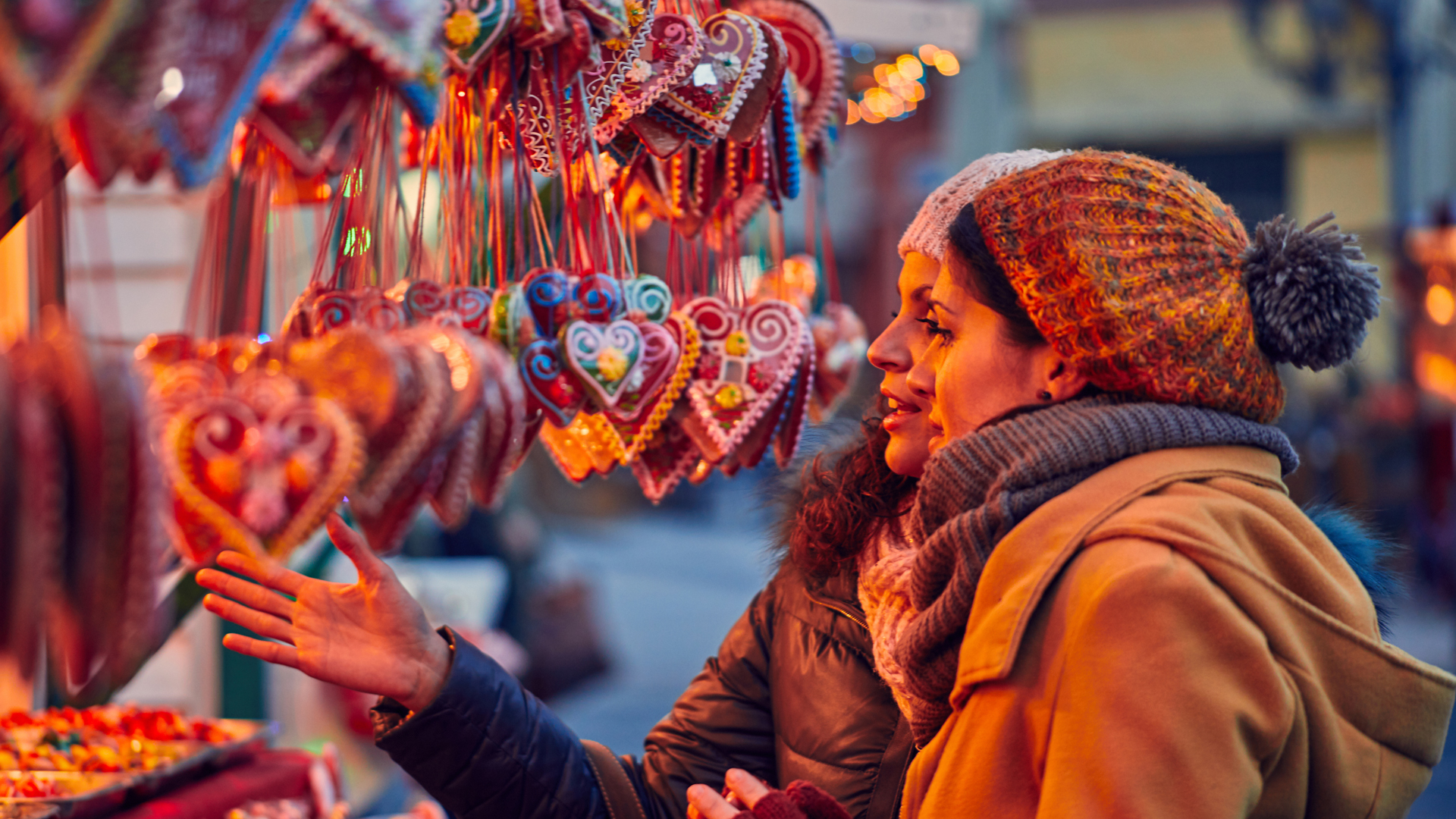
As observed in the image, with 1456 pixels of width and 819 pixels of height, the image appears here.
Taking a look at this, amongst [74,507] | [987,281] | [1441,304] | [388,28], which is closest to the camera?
[74,507]

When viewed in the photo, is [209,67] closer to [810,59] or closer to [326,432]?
[326,432]

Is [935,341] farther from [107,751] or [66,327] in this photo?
[107,751]

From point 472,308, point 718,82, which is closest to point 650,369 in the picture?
point 472,308

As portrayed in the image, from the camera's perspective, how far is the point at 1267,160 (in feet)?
42.3

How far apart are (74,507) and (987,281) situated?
2.71 ft

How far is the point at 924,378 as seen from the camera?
130 centimetres

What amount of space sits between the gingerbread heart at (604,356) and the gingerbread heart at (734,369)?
0.16m

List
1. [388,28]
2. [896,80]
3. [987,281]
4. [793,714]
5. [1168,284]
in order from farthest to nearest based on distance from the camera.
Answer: [896,80] < [793,714] < [987,281] < [1168,284] < [388,28]

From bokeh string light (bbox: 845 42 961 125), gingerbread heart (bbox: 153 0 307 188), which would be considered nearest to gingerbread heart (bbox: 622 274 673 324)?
gingerbread heart (bbox: 153 0 307 188)

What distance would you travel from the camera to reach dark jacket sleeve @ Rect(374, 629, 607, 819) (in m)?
1.30

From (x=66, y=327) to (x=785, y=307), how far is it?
778 mm

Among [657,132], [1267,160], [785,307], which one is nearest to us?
[657,132]

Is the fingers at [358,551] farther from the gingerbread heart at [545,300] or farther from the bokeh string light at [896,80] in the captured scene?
the bokeh string light at [896,80]

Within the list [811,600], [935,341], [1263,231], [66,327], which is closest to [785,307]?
[935,341]
